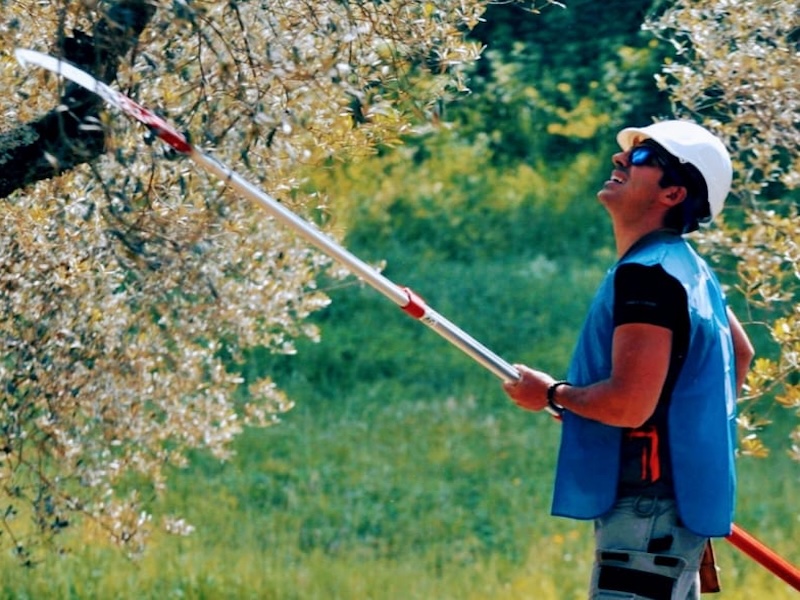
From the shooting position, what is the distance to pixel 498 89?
17984 mm

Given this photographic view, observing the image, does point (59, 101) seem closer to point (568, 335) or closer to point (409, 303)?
point (409, 303)

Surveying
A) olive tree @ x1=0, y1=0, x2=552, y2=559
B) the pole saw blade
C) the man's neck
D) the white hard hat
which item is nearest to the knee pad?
the man's neck

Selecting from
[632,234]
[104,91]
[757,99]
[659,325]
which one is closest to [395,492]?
[757,99]

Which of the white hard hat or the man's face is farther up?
the white hard hat

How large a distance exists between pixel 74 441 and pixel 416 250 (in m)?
10.1

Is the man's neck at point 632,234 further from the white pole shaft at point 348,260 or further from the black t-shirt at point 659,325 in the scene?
the white pole shaft at point 348,260

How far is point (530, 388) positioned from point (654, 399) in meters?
0.40

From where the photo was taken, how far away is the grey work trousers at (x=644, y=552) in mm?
3814

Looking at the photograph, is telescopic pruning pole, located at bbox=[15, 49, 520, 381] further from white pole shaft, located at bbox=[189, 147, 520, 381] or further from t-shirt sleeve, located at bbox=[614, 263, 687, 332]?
t-shirt sleeve, located at bbox=[614, 263, 687, 332]

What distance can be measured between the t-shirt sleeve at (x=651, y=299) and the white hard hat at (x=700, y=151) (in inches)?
13.9

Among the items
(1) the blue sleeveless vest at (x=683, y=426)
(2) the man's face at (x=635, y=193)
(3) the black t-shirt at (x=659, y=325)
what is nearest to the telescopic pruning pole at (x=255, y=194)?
(1) the blue sleeveless vest at (x=683, y=426)

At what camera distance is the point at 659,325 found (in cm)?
370

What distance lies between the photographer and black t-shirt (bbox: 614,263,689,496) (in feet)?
12.2

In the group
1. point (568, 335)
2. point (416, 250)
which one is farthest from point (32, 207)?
point (416, 250)
